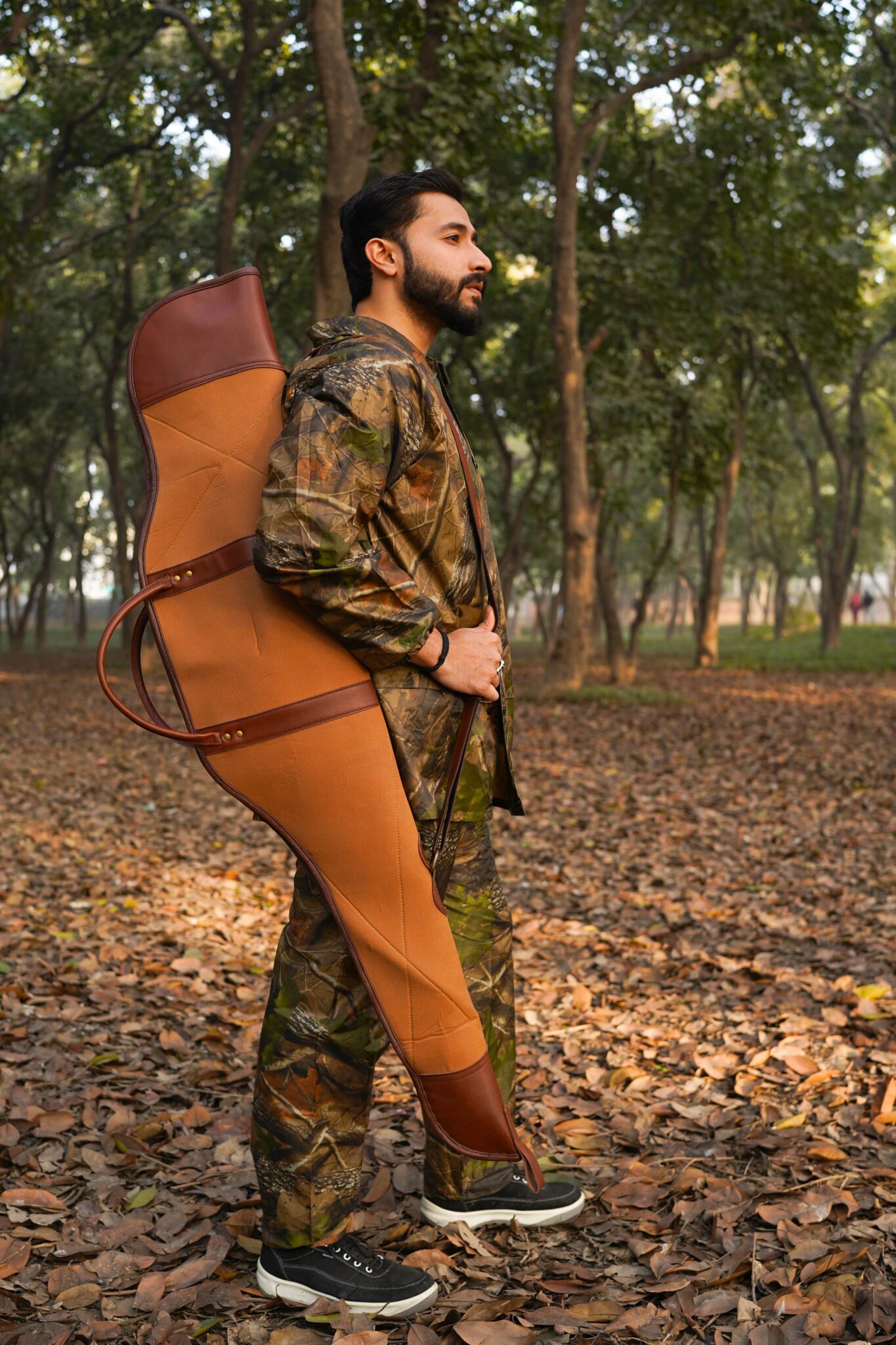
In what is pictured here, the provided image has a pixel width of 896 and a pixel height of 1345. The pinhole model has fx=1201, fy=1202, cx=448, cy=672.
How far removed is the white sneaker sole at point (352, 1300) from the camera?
2449 mm

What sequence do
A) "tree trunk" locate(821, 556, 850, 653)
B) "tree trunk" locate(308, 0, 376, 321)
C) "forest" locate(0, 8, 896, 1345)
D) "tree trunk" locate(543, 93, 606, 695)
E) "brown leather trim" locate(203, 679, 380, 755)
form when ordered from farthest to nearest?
"tree trunk" locate(821, 556, 850, 653) < "tree trunk" locate(543, 93, 606, 695) < "tree trunk" locate(308, 0, 376, 321) < "forest" locate(0, 8, 896, 1345) < "brown leather trim" locate(203, 679, 380, 755)

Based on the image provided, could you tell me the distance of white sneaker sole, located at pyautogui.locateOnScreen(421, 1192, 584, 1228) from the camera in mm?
2863

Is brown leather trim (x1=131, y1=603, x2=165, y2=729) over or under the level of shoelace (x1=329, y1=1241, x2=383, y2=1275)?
over

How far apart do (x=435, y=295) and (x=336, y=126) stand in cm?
852

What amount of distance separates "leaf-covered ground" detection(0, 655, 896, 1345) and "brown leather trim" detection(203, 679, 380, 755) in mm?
1191

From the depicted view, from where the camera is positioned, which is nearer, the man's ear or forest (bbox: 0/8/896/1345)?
the man's ear

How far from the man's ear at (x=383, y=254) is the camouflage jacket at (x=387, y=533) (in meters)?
0.11

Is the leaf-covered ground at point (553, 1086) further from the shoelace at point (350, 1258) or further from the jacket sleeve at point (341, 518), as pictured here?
the jacket sleeve at point (341, 518)

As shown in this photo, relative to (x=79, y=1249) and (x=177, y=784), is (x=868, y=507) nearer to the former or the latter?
(x=177, y=784)

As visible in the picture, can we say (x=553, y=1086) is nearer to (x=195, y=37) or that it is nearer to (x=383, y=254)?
(x=383, y=254)

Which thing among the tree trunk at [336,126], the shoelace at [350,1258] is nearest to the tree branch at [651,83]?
the tree trunk at [336,126]

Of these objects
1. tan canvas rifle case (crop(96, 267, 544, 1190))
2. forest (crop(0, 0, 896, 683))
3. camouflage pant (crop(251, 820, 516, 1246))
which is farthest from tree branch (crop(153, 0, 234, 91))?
camouflage pant (crop(251, 820, 516, 1246))

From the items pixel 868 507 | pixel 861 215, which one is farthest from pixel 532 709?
pixel 868 507

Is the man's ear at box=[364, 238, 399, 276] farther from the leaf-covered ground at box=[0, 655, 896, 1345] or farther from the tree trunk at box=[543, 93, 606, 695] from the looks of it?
the tree trunk at box=[543, 93, 606, 695]
